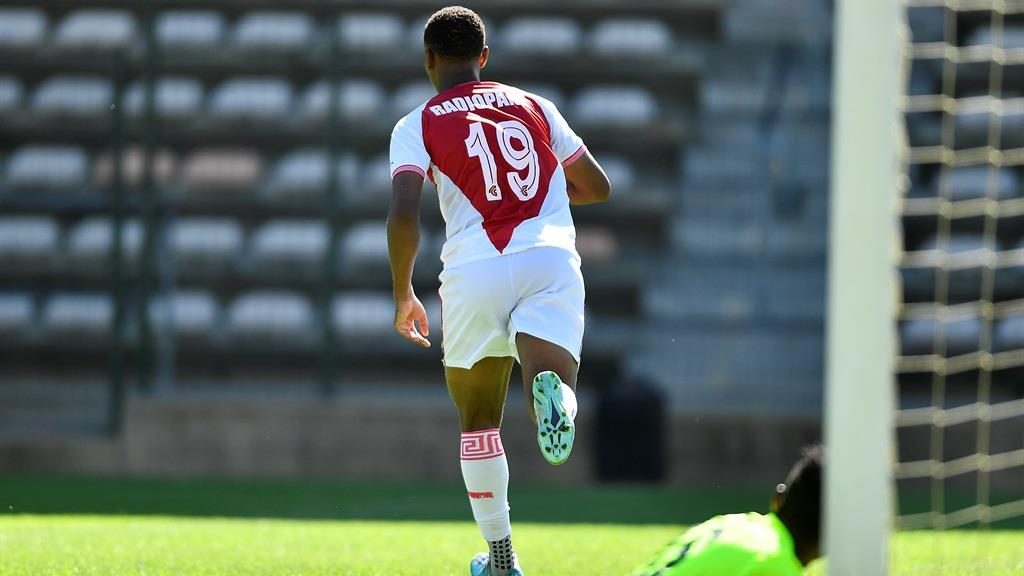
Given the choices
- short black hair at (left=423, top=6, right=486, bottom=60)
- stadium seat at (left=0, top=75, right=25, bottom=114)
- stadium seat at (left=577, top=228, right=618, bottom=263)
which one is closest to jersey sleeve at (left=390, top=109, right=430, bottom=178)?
short black hair at (left=423, top=6, right=486, bottom=60)

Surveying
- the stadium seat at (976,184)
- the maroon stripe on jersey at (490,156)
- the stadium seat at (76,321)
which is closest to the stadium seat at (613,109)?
the stadium seat at (976,184)

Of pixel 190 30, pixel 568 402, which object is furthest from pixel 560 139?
pixel 190 30

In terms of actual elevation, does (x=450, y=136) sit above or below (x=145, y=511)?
above

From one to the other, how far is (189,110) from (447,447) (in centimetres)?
652

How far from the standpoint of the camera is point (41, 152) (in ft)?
55.2

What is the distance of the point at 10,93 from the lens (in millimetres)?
17344

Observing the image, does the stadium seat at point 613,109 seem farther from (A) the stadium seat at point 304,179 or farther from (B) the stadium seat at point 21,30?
(B) the stadium seat at point 21,30

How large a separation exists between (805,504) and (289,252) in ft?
44.1

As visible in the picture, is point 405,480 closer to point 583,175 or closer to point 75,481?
point 75,481

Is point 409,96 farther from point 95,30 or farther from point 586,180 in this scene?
point 586,180

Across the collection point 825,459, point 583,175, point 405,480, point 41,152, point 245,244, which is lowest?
point 405,480

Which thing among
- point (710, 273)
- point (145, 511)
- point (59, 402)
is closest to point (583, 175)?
point (145, 511)

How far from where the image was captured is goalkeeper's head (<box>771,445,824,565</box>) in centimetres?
271

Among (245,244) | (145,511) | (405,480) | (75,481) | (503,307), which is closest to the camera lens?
(503,307)
